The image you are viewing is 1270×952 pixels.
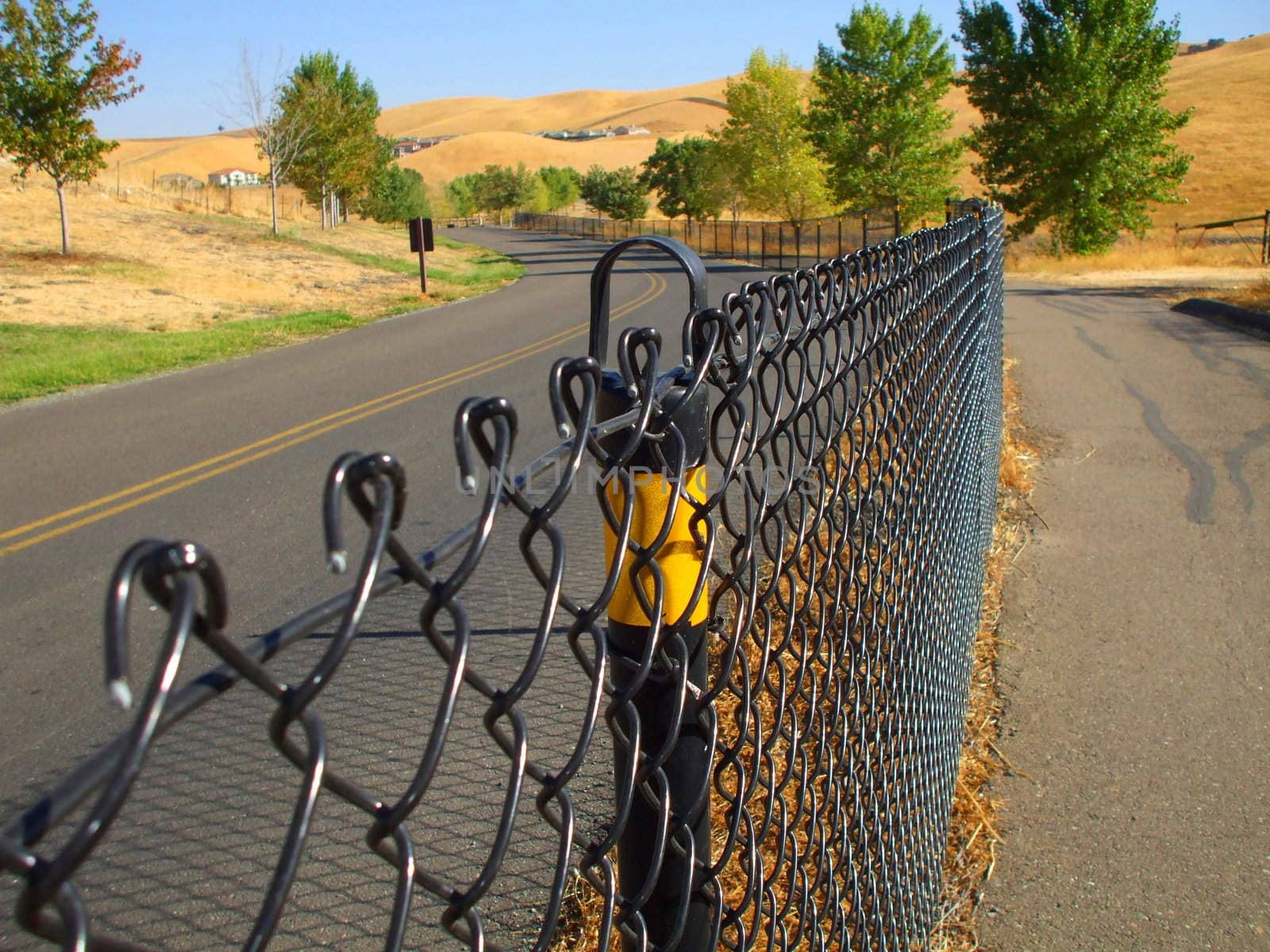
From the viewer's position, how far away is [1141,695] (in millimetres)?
4492

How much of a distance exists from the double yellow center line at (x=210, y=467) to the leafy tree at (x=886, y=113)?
35.9 m

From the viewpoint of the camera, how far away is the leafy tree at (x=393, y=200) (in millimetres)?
69250

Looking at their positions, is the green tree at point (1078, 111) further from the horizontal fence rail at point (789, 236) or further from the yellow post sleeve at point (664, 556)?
the yellow post sleeve at point (664, 556)

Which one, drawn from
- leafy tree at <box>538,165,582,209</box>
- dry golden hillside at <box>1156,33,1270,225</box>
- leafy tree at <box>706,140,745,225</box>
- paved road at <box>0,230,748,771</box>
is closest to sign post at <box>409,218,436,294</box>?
paved road at <box>0,230,748,771</box>

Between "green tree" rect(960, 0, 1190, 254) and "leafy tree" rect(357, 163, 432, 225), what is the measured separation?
38.4 metres

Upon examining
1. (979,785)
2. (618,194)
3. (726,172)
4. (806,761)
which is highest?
(618,194)

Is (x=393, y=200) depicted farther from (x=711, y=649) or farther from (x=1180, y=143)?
(x=711, y=649)

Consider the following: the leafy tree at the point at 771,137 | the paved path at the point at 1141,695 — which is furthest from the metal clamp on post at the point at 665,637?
the leafy tree at the point at 771,137

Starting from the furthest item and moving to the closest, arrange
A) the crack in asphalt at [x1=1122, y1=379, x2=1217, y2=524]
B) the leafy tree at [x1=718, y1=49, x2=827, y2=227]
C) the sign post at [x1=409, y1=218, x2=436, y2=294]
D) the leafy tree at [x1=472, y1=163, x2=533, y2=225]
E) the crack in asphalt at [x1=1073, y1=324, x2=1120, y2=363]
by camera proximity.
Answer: the leafy tree at [x1=472, y1=163, x2=533, y2=225] → the leafy tree at [x1=718, y1=49, x2=827, y2=227] → the sign post at [x1=409, y1=218, x2=436, y2=294] → the crack in asphalt at [x1=1073, y1=324, x2=1120, y2=363] → the crack in asphalt at [x1=1122, y1=379, x2=1217, y2=524]

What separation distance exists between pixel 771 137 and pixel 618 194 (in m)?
38.0

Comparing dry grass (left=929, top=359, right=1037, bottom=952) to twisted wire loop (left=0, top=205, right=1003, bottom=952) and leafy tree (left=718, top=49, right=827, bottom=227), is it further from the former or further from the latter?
leafy tree (left=718, top=49, right=827, bottom=227)

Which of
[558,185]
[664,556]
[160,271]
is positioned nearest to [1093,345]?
[664,556]

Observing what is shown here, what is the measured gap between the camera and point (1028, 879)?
10.8 feet

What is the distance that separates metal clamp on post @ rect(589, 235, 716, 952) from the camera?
143 centimetres
